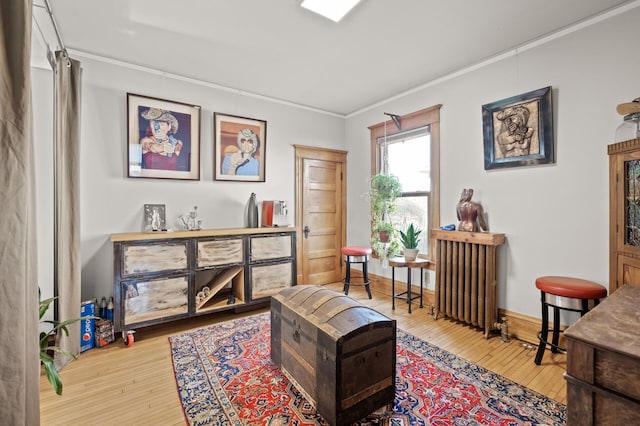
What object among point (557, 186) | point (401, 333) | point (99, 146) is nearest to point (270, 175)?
point (99, 146)

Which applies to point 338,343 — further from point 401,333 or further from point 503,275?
point 503,275

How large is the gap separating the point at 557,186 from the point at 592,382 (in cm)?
223

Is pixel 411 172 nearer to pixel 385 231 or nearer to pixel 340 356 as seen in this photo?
pixel 385 231

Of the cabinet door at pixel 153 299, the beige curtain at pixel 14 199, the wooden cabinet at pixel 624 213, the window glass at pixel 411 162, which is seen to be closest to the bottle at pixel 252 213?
the cabinet door at pixel 153 299

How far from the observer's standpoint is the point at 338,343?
5.39 ft

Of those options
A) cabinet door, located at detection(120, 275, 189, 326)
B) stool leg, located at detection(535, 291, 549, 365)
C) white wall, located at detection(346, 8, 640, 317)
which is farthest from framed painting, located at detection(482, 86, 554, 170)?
A: cabinet door, located at detection(120, 275, 189, 326)

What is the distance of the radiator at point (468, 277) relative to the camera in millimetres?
2998

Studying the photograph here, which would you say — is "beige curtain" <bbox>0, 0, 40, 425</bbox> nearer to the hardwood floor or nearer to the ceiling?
the hardwood floor

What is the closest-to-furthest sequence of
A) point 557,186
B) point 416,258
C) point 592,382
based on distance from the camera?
point 592,382 < point 557,186 < point 416,258

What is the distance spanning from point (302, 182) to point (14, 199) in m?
3.75

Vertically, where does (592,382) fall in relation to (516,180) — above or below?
below

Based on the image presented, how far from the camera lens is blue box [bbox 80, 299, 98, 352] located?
2.72 meters

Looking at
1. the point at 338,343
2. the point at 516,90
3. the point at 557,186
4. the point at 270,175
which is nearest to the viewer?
the point at 338,343

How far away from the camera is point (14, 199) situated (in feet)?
3.50
